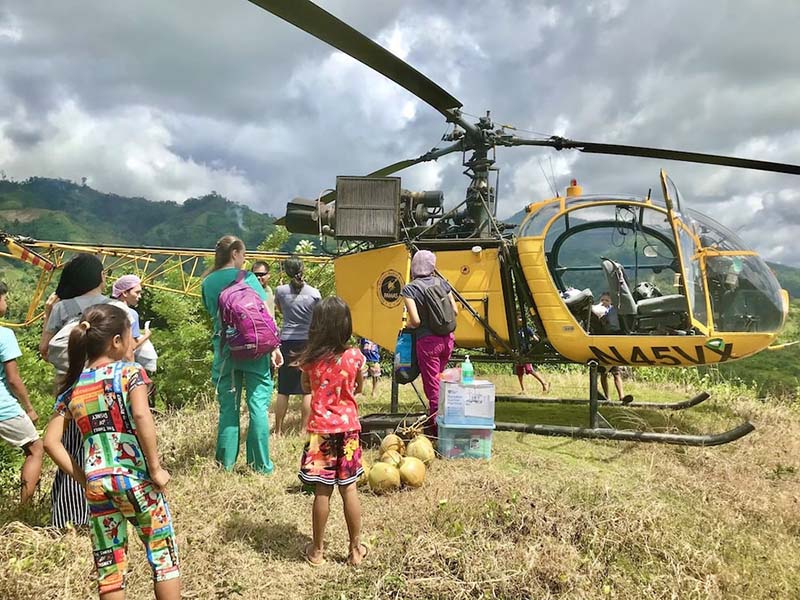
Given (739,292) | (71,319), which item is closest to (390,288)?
(71,319)

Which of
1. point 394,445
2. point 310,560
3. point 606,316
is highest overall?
point 606,316

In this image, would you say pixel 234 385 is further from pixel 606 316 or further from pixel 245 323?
pixel 606 316

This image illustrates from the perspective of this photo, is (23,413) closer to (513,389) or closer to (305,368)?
(305,368)

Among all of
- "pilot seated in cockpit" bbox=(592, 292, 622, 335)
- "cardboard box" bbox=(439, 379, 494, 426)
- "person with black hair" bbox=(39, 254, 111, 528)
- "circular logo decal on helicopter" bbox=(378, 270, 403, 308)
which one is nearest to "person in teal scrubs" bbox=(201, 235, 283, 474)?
"person with black hair" bbox=(39, 254, 111, 528)

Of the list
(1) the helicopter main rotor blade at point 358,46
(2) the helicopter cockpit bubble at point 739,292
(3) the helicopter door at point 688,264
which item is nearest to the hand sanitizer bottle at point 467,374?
(3) the helicopter door at point 688,264

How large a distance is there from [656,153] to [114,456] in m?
5.57

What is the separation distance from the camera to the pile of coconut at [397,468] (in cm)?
386

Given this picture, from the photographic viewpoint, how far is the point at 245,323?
12.8 ft

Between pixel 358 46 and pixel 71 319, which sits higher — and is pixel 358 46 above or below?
above

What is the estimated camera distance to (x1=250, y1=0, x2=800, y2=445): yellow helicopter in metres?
5.09

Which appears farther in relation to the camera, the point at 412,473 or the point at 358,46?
the point at 358,46

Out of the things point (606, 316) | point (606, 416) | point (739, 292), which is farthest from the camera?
point (606, 416)

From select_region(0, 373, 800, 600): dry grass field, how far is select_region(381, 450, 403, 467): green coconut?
0.28 meters

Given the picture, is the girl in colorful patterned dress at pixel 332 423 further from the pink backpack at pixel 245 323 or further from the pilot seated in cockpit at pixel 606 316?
the pilot seated in cockpit at pixel 606 316
